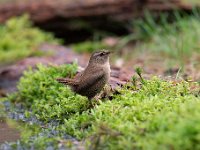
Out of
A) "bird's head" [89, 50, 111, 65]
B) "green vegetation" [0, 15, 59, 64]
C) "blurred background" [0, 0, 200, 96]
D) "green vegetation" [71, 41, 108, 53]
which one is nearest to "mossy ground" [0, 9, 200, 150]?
"bird's head" [89, 50, 111, 65]

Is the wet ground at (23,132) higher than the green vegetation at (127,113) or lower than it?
lower

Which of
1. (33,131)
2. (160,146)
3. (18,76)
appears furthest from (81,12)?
(160,146)

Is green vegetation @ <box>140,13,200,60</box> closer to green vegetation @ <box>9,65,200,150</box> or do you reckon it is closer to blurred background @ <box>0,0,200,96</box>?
blurred background @ <box>0,0,200,96</box>

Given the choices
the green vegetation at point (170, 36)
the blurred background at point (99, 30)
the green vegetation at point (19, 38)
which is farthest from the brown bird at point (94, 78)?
the green vegetation at point (19, 38)

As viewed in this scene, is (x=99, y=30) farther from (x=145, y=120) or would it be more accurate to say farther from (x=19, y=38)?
(x=145, y=120)

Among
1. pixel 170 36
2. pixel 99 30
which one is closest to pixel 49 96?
pixel 170 36

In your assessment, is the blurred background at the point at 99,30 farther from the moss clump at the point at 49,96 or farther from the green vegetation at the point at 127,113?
the green vegetation at the point at 127,113
